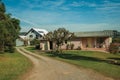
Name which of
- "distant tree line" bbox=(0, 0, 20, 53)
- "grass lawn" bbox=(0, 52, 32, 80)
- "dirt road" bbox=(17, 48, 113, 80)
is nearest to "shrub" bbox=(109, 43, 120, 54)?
"distant tree line" bbox=(0, 0, 20, 53)

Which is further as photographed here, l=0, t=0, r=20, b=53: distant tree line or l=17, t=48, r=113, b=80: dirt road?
l=0, t=0, r=20, b=53: distant tree line

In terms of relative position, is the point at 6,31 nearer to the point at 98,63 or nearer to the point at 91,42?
the point at 98,63

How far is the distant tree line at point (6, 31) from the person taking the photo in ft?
80.1

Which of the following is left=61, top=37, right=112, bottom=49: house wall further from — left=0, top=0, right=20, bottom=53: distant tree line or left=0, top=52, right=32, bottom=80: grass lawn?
left=0, top=52, right=32, bottom=80: grass lawn

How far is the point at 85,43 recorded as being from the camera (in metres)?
44.1

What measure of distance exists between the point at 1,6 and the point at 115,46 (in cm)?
2205

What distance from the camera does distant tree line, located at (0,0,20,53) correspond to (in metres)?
24.4

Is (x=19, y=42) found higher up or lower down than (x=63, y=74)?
higher up

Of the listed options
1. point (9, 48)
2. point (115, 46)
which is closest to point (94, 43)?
point (115, 46)

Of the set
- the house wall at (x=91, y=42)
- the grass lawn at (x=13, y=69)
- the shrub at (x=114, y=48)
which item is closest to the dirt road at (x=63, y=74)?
the grass lawn at (x=13, y=69)

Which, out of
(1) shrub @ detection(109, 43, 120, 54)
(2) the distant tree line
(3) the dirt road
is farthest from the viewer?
(1) shrub @ detection(109, 43, 120, 54)

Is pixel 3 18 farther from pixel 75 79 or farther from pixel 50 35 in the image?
pixel 75 79

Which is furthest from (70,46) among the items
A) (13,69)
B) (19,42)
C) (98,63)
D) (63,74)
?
(19,42)

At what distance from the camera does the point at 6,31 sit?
25172mm
